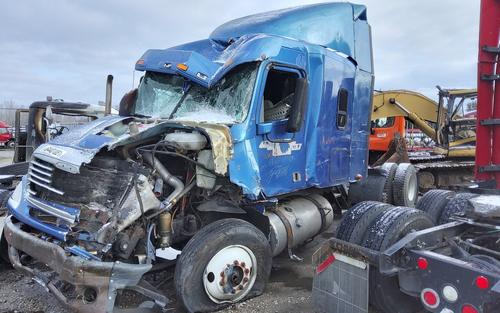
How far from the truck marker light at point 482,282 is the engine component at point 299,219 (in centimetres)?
250

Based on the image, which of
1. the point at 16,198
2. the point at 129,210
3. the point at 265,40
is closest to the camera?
the point at 129,210

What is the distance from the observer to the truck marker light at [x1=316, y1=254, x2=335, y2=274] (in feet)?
11.3

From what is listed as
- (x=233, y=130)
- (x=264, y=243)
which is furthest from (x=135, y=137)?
(x=264, y=243)

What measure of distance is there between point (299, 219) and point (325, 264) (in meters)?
1.82

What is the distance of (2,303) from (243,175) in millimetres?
2737

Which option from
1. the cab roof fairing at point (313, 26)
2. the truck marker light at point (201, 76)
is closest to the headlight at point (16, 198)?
the truck marker light at point (201, 76)

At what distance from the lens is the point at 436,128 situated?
11.3 metres

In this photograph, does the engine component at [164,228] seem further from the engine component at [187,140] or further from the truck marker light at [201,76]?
the truck marker light at [201,76]

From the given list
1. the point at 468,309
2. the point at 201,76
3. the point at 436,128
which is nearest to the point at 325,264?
the point at 468,309

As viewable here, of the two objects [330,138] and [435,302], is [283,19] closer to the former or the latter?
[330,138]

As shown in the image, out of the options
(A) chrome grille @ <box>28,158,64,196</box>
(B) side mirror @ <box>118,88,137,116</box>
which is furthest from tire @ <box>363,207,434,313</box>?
(B) side mirror @ <box>118,88,137,116</box>

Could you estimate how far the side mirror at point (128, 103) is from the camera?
5465mm

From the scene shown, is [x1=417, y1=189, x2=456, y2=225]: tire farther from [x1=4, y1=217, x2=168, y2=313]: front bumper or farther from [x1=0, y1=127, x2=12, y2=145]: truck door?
[x1=0, y1=127, x2=12, y2=145]: truck door

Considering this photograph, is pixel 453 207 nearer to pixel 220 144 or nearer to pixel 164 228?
pixel 220 144
